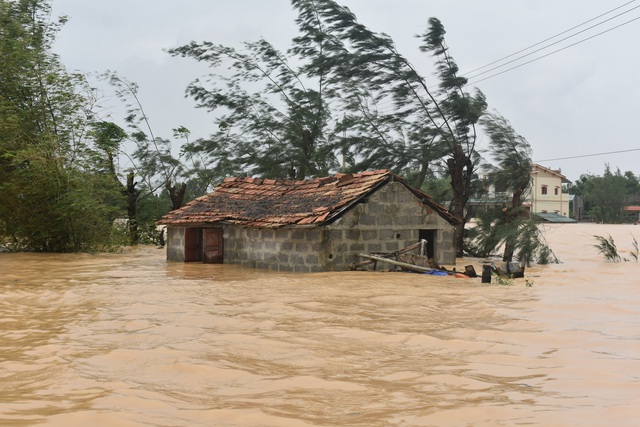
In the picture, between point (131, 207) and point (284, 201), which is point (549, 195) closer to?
point (131, 207)

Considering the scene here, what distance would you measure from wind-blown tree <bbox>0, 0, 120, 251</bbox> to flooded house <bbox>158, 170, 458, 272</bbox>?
3.11m

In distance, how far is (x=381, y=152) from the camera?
2775 centimetres

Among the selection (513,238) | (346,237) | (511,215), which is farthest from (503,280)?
(511,215)

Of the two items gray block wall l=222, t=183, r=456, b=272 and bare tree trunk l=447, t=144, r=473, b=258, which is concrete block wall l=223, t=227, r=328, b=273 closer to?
gray block wall l=222, t=183, r=456, b=272

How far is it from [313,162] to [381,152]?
19.7 feet

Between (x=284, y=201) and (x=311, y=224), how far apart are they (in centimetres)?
334

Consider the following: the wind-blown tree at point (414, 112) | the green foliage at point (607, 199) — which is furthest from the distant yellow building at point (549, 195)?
the wind-blown tree at point (414, 112)

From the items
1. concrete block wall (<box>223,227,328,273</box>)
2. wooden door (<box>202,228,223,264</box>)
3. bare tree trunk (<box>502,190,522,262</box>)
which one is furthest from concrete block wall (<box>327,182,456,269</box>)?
wooden door (<box>202,228,223,264</box>)

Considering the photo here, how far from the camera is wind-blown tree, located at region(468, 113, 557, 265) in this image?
73.3 feet

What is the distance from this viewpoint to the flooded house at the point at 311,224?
1614 centimetres

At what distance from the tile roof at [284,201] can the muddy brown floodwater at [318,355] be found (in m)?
3.87

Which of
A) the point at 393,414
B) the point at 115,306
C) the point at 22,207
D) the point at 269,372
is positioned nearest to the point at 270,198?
the point at 22,207

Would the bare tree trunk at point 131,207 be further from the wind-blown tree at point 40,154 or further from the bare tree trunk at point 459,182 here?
the bare tree trunk at point 459,182

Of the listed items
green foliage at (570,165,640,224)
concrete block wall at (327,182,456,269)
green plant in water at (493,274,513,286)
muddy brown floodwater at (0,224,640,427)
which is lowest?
muddy brown floodwater at (0,224,640,427)
